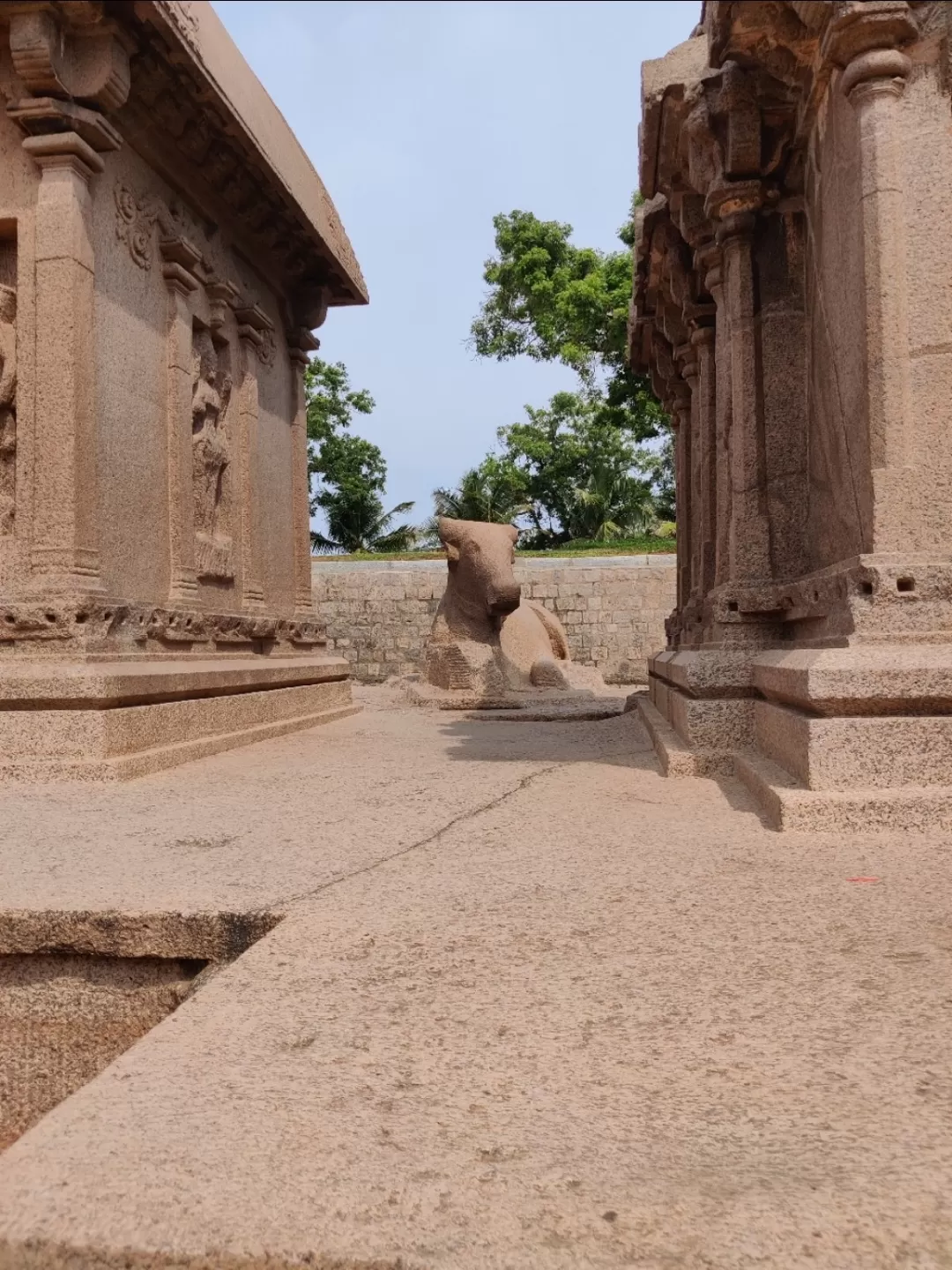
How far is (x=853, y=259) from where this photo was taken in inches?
127

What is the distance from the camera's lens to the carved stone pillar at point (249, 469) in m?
7.17

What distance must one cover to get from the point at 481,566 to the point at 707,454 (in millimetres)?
2986

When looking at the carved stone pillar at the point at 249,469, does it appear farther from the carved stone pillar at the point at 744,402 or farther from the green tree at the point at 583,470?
the green tree at the point at 583,470

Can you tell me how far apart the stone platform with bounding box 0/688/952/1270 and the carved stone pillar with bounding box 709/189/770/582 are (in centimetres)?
180

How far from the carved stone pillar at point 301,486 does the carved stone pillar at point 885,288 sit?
6036mm

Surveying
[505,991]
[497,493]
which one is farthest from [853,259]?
[497,493]

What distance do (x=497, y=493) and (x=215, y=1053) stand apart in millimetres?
27381

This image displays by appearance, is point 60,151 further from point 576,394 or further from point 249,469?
point 576,394

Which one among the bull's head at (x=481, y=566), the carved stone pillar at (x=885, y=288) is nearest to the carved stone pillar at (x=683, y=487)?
the bull's head at (x=481, y=566)

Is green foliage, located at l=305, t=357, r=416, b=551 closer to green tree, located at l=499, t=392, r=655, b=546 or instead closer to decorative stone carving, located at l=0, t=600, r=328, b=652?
green tree, located at l=499, t=392, r=655, b=546

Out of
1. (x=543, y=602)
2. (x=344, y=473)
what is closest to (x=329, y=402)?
(x=344, y=473)

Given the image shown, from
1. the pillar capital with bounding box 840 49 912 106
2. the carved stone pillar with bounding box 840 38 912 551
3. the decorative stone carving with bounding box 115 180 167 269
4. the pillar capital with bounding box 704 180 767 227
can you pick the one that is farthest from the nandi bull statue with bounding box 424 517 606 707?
the pillar capital with bounding box 840 49 912 106

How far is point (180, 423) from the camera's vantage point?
5973mm

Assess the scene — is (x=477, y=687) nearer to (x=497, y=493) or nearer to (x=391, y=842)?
(x=391, y=842)
